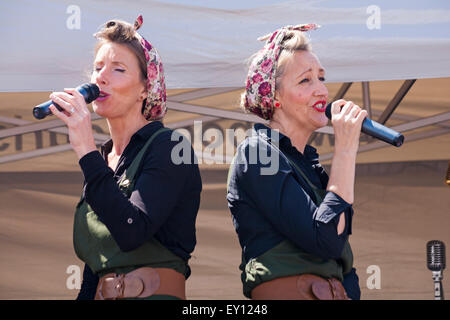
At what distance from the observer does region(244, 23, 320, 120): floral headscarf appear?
2156mm

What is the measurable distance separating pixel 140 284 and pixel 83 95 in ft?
1.81

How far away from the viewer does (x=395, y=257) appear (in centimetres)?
448

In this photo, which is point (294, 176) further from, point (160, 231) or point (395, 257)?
point (395, 257)

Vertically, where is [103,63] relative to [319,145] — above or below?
below

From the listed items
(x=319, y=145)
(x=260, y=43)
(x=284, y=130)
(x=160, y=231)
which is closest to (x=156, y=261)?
(x=160, y=231)

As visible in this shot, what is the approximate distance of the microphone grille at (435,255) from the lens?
13.3 ft

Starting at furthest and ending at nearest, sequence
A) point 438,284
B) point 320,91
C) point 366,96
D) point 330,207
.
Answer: point 366,96
point 438,284
point 320,91
point 330,207

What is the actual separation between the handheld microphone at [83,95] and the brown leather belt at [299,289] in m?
0.72

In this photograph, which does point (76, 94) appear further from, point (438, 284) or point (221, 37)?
point (438, 284)

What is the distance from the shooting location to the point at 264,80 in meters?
2.16

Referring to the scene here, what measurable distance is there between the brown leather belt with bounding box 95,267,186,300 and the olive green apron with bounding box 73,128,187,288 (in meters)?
0.02

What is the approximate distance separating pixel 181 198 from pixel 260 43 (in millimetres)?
1163

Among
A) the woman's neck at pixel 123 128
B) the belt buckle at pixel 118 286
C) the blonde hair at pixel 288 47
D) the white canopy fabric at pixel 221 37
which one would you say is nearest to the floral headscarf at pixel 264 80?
the blonde hair at pixel 288 47

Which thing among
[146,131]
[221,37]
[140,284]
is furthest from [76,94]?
[221,37]
